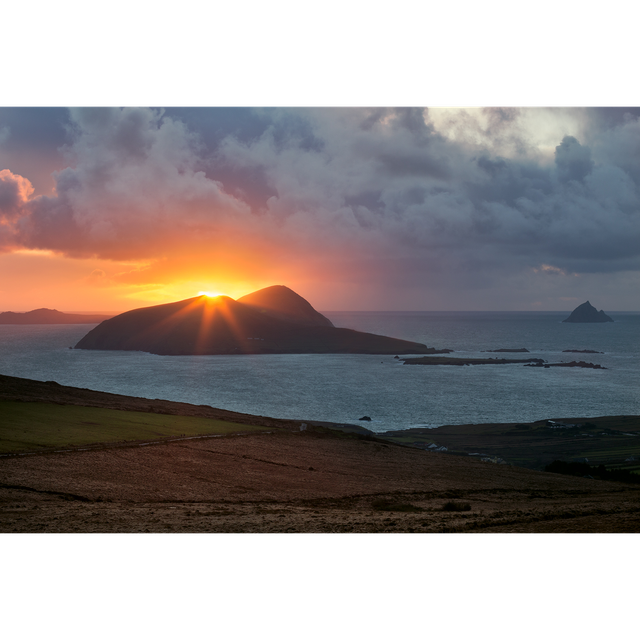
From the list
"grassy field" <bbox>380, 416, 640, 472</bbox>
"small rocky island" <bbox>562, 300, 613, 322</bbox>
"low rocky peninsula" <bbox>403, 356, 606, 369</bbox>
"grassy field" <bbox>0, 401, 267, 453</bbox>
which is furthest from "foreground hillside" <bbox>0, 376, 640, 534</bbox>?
"low rocky peninsula" <bbox>403, 356, 606, 369</bbox>

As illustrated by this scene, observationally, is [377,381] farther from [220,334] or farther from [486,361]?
[220,334]

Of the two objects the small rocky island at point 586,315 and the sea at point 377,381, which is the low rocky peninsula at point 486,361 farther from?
the small rocky island at point 586,315

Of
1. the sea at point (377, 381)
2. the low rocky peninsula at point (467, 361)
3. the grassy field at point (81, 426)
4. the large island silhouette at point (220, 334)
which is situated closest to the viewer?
the grassy field at point (81, 426)

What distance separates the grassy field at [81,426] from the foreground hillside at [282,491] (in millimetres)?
502

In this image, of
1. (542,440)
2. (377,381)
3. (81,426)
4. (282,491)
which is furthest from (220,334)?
(282,491)

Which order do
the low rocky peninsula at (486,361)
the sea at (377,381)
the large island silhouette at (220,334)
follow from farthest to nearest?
the large island silhouette at (220,334)
the low rocky peninsula at (486,361)
the sea at (377,381)

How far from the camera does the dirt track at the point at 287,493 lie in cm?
761

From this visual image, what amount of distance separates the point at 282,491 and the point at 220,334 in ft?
278

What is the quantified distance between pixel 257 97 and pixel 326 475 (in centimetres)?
1219

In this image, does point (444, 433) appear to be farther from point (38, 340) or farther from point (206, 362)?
point (38, 340)

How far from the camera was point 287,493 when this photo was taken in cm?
1206

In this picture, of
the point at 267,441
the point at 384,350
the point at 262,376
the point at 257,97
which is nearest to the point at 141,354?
the point at 262,376

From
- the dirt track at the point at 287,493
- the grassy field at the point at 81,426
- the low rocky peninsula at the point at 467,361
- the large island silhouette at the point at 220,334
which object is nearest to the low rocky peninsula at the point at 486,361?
the low rocky peninsula at the point at 467,361

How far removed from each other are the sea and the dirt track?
15.9 metres
